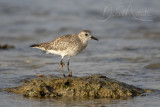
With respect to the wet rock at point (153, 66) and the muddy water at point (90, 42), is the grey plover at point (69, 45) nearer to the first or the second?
the muddy water at point (90, 42)

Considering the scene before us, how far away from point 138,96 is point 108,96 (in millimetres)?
663

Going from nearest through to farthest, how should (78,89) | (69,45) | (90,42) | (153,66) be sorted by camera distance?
(78,89) → (69,45) → (153,66) → (90,42)

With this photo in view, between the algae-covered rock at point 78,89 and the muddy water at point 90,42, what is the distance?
0.90 ft

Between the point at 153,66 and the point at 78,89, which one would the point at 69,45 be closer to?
the point at 78,89

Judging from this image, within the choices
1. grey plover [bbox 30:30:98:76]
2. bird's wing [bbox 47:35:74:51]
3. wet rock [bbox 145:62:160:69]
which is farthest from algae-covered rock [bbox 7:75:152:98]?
wet rock [bbox 145:62:160:69]

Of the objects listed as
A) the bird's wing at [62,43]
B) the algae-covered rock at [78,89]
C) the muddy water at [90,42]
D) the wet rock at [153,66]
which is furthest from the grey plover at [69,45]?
the wet rock at [153,66]

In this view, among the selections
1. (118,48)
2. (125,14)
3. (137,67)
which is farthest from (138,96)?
(125,14)

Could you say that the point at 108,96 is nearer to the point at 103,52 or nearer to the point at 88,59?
the point at 88,59

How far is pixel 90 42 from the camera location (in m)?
15.0

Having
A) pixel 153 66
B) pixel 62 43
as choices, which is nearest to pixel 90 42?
pixel 153 66

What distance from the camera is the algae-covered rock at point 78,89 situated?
301 inches

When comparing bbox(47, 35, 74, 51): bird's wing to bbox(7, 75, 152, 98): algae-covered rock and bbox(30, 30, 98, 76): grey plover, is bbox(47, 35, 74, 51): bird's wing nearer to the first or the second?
bbox(30, 30, 98, 76): grey plover

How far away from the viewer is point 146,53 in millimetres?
12742

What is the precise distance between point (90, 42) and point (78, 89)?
294 inches
